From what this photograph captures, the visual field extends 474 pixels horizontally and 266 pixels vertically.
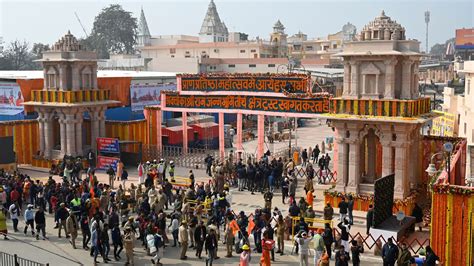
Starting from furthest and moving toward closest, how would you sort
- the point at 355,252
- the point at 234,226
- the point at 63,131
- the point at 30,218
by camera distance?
1. the point at 63,131
2. the point at 30,218
3. the point at 234,226
4. the point at 355,252

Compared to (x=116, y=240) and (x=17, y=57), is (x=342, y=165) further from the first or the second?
(x=17, y=57)

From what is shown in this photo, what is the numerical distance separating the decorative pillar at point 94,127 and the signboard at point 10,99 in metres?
4.82

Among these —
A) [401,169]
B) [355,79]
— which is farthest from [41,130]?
[401,169]

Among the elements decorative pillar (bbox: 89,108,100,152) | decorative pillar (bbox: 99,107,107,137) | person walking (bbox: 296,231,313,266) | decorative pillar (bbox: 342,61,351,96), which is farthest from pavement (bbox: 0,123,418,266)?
decorative pillar (bbox: 99,107,107,137)

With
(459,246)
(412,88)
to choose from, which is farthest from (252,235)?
(412,88)

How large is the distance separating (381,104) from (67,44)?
20.4 meters

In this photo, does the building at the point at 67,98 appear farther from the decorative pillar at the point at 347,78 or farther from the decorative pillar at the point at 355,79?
the decorative pillar at the point at 355,79

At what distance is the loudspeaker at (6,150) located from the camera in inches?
1277

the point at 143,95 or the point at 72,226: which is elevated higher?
the point at 143,95

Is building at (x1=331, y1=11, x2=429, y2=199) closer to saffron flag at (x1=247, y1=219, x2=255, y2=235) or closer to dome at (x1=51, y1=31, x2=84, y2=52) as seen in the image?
saffron flag at (x1=247, y1=219, x2=255, y2=235)

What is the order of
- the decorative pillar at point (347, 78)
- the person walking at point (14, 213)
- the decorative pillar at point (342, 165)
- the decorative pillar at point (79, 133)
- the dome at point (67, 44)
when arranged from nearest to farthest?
the person walking at point (14, 213) < the decorative pillar at point (347, 78) < the decorative pillar at point (342, 165) < the decorative pillar at point (79, 133) < the dome at point (67, 44)

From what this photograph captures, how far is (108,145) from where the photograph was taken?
34219mm

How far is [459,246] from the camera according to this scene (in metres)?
16.0

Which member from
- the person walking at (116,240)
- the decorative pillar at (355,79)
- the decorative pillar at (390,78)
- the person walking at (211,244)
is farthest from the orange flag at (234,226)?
the decorative pillar at (390,78)
